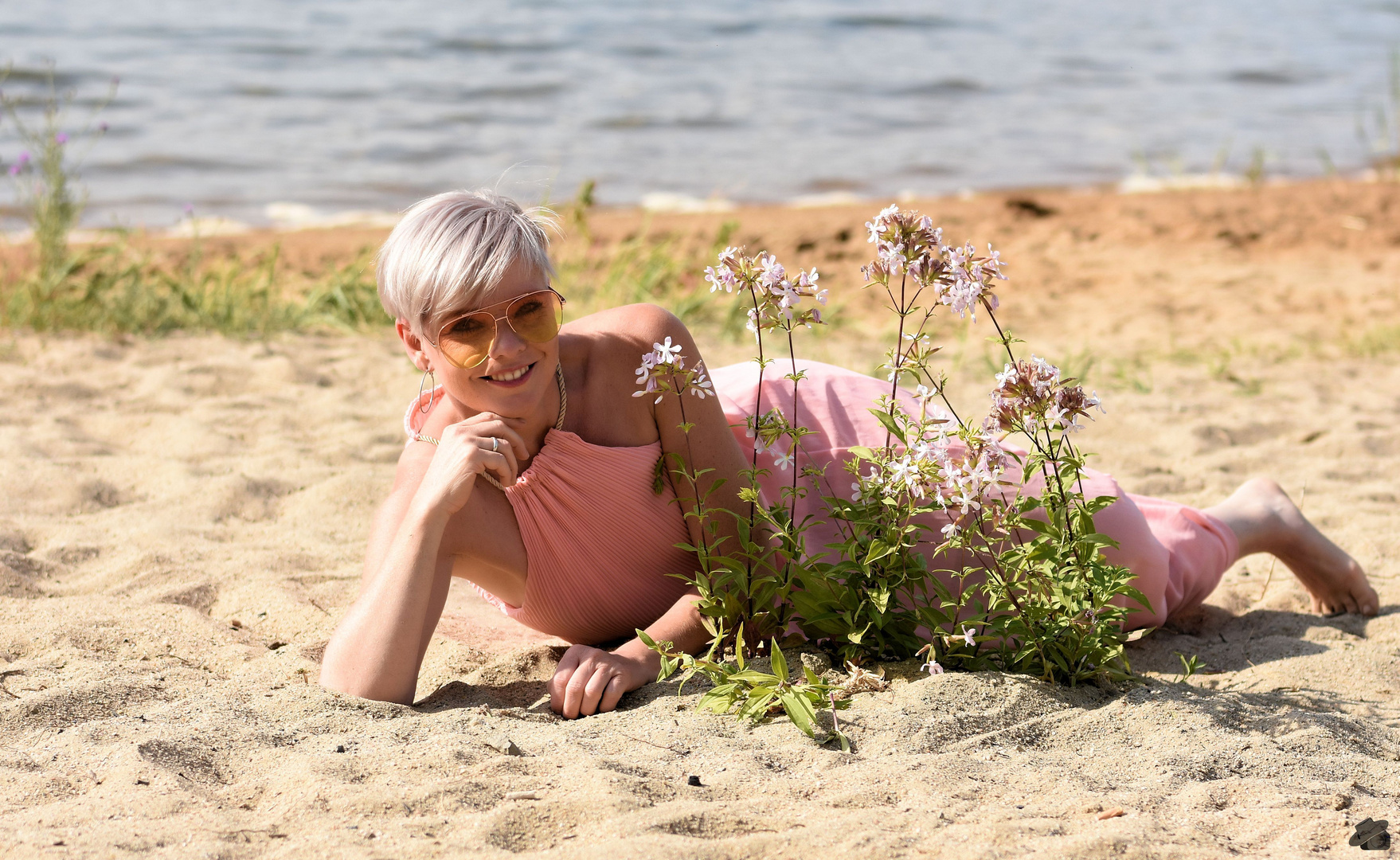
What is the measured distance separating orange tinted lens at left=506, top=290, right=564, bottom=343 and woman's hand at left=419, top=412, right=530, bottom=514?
7.7 inches

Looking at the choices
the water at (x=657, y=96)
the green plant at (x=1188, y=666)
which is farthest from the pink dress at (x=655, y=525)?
the water at (x=657, y=96)

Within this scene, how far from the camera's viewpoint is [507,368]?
254 cm

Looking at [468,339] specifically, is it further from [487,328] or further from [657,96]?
[657,96]

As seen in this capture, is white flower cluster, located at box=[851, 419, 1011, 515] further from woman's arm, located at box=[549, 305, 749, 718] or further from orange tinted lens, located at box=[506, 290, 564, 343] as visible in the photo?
orange tinted lens, located at box=[506, 290, 564, 343]

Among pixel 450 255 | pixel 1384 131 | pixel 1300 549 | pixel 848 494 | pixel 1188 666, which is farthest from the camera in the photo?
pixel 1384 131

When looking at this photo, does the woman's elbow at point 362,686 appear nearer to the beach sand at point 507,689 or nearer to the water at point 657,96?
the beach sand at point 507,689

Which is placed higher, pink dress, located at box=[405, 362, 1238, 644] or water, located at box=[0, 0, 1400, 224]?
water, located at box=[0, 0, 1400, 224]

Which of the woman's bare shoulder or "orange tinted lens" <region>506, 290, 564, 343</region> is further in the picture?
the woman's bare shoulder

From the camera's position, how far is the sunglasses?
8.08 feet

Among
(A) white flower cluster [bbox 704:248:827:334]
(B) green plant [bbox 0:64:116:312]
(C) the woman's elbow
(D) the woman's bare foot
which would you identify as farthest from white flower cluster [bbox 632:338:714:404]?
(B) green plant [bbox 0:64:116:312]

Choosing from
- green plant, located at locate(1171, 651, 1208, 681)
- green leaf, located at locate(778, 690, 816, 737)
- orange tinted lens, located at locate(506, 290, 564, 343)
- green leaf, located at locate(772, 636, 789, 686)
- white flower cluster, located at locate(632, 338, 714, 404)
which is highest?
orange tinted lens, located at locate(506, 290, 564, 343)

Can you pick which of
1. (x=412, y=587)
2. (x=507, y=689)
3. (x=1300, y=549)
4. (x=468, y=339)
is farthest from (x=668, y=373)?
(x=1300, y=549)

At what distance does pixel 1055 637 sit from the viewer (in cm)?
245

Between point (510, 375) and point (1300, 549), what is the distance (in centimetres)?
211
